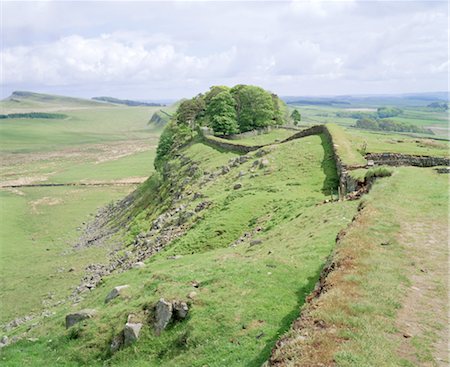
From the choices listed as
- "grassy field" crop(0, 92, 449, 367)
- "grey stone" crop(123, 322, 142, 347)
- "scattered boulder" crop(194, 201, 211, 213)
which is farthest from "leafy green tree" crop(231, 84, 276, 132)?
"grey stone" crop(123, 322, 142, 347)

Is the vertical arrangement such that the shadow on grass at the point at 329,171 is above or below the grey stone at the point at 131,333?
above

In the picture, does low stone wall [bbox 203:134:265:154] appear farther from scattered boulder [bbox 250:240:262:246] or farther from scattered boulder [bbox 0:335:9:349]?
scattered boulder [bbox 0:335:9:349]

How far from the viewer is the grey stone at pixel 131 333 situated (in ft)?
67.3

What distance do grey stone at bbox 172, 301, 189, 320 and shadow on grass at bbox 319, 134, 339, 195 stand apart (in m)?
22.8

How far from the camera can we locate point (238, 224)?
39.6 meters

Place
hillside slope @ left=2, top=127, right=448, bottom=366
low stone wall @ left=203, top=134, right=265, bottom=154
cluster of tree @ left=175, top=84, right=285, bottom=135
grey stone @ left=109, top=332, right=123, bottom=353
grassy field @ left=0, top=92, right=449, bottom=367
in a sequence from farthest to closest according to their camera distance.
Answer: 1. cluster of tree @ left=175, top=84, right=285, bottom=135
2. low stone wall @ left=203, top=134, right=265, bottom=154
3. grey stone @ left=109, top=332, right=123, bottom=353
4. grassy field @ left=0, top=92, right=449, bottom=367
5. hillside slope @ left=2, top=127, right=448, bottom=366

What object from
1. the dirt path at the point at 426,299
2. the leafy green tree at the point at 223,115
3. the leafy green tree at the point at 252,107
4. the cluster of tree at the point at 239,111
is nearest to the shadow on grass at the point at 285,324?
the dirt path at the point at 426,299

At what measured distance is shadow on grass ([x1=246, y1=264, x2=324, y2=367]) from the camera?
1558 cm

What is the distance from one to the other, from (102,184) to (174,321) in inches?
3979

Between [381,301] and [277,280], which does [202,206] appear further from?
[381,301]

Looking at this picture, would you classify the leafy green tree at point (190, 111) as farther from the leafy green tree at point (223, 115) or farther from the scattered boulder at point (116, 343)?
the scattered boulder at point (116, 343)

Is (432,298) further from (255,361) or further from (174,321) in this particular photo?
(174,321)

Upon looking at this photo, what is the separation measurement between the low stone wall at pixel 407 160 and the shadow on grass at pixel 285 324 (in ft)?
84.1

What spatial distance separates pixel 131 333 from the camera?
20.6 meters
